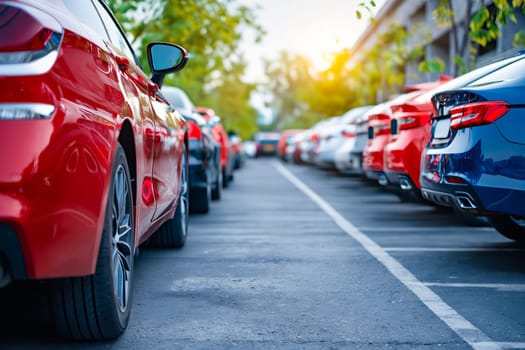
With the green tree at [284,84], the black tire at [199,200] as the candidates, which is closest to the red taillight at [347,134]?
the black tire at [199,200]

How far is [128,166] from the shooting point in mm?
4344

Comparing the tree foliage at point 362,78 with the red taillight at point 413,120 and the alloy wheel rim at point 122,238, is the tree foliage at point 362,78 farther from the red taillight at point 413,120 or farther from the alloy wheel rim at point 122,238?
the alloy wheel rim at point 122,238

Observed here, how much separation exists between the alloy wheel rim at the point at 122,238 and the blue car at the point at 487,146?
103 inches

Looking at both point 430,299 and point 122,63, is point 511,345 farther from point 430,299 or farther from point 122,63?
point 122,63

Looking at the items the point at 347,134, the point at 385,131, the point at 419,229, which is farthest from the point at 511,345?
the point at 347,134

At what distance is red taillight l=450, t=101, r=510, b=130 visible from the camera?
568cm

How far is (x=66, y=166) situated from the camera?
10.4 ft

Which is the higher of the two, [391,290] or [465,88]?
[465,88]

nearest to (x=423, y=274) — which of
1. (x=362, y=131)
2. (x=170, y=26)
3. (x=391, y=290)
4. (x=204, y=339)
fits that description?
(x=391, y=290)

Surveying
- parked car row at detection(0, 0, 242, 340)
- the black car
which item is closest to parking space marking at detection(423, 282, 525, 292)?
parked car row at detection(0, 0, 242, 340)

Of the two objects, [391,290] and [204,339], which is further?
[391,290]

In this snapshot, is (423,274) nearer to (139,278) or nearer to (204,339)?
(139,278)

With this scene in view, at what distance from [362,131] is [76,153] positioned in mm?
10547

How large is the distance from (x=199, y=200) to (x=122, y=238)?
6.18 m
